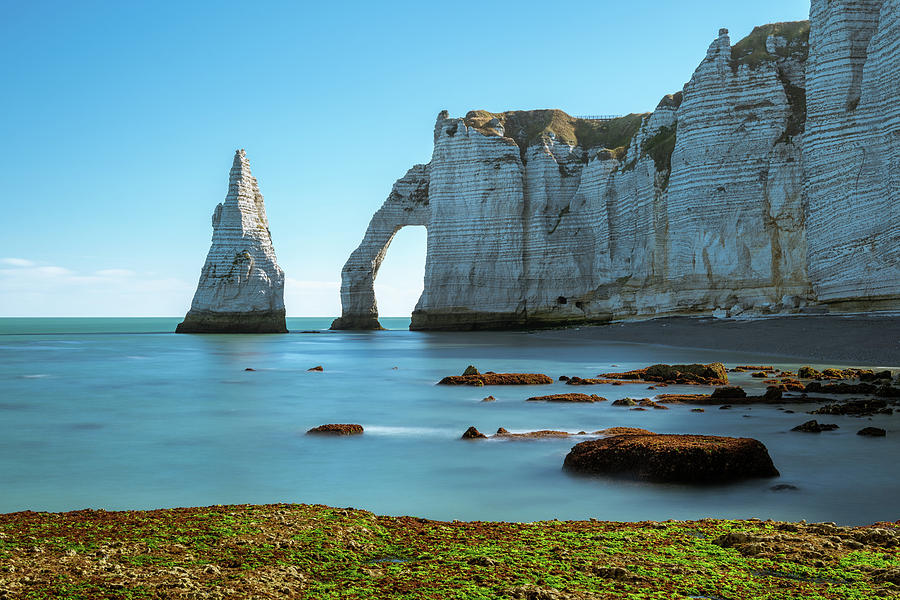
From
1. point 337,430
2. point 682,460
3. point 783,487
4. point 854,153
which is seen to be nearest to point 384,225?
point 854,153

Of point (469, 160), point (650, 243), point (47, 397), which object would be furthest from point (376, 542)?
point (469, 160)

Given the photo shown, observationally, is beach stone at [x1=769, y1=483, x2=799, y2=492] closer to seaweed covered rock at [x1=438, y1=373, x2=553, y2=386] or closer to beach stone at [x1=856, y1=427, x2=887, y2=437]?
beach stone at [x1=856, y1=427, x2=887, y2=437]

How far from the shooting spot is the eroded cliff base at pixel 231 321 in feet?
190

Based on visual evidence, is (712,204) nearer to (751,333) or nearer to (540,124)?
(751,333)

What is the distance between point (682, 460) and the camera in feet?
19.2

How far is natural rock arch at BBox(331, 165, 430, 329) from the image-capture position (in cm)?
6197

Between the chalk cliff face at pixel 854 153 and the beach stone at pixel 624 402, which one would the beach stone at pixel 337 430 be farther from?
the chalk cliff face at pixel 854 153

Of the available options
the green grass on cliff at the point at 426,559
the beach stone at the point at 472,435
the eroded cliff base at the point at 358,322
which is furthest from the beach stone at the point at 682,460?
the eroded cliff base at the point at 358,322

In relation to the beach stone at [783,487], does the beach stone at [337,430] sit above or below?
below

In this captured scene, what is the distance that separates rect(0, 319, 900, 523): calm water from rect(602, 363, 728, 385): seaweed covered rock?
73 centimetres

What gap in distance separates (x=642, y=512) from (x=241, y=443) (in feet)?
17.9

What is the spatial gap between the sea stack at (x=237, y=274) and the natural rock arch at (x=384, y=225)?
6678 mm

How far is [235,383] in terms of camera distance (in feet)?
57.4

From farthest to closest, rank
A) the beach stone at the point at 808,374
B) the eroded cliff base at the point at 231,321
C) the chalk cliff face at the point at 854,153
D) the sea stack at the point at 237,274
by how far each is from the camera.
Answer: the eroded cliff base at the point at 231,321 → the sea stack at the point at 237,274 → the chalk cliff face at the point at 854,153 → the beach stone at the point at 808,374
